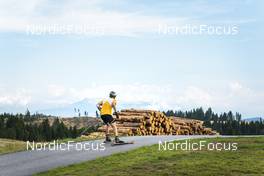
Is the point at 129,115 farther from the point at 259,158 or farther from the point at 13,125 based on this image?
the point at 13,125

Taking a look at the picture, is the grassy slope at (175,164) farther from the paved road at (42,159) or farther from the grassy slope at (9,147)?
the grassy slope at (9,147)

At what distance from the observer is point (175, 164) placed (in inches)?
653

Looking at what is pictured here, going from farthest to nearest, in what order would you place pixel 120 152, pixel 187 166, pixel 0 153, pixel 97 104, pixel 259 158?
1. pixel 97 104
2. pixel 0 153
3. pixel 120 152
4. pixel 259 158
5. pixel 187 166

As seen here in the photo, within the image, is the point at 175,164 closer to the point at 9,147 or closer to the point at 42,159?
the point at 42,159

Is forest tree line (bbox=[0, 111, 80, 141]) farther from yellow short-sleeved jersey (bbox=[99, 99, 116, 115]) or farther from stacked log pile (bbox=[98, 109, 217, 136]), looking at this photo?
yellow short-sleeved jersey (bbox=[99, 99, 116, 115])

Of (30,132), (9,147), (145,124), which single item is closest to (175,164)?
(9,147)

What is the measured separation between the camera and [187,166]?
16.2 metres

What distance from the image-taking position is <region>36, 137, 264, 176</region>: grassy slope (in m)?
15.4

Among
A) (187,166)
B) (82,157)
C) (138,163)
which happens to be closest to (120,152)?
(82,157)

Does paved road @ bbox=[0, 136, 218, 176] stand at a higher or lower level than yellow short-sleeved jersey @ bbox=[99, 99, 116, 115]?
lower

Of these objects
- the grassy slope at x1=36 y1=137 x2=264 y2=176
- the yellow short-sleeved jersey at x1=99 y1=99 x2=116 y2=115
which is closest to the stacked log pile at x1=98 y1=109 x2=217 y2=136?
the yellow short-sleeved jersey at x1=99 y1=99 x2=116 y2=115

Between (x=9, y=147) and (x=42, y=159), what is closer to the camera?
(x=42, y=159)

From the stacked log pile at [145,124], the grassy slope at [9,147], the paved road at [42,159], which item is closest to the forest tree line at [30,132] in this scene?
the stacked log pile at [145,124]

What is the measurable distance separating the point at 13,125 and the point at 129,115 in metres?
67.3
